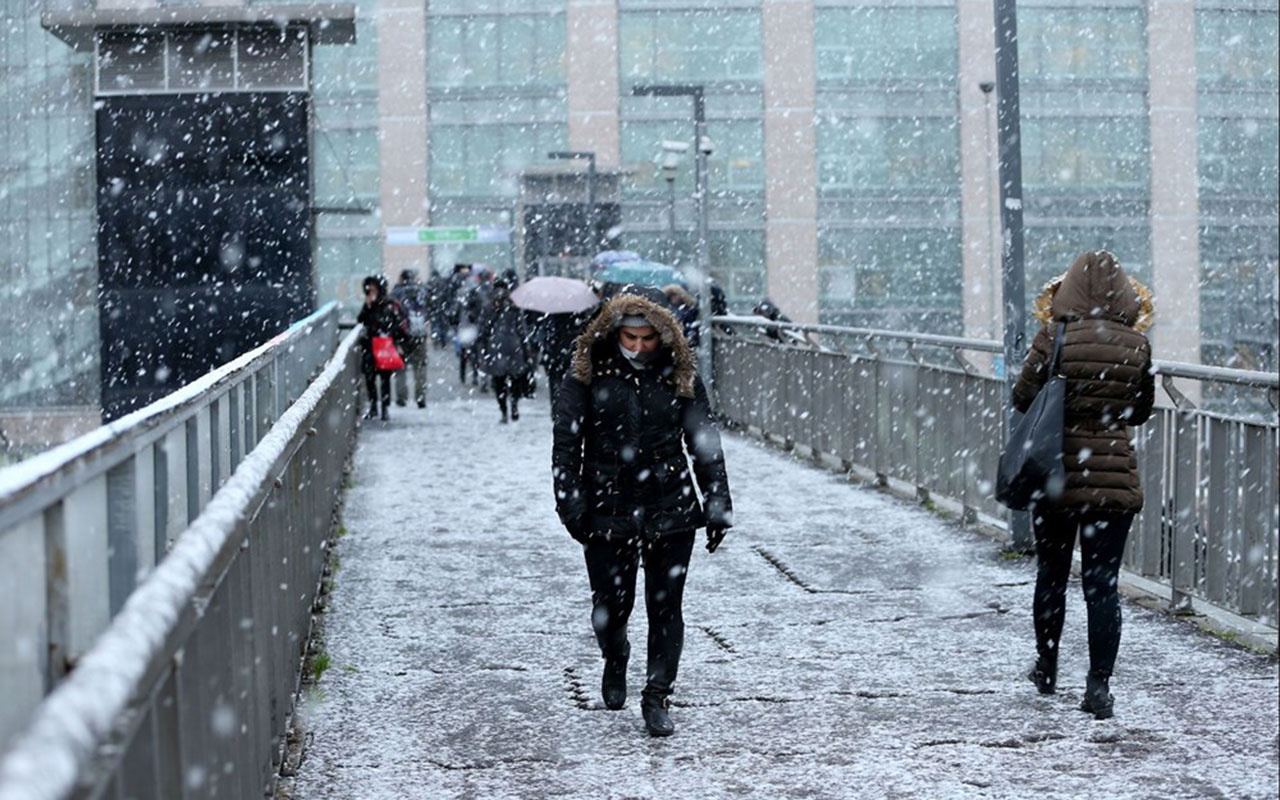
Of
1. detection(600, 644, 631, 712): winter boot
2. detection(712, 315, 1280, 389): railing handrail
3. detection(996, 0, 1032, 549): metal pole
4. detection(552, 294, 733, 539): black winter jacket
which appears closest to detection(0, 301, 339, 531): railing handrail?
detection(552, 294, 733, 539): black winter jacket

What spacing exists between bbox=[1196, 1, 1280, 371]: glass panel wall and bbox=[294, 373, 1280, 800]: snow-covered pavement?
4401 centimetres

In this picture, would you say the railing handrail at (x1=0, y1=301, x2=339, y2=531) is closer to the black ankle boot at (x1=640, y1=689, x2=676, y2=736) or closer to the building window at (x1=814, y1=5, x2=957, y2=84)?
the black ankle boot at (x1=640, y1=689, x2=676, y2=736)

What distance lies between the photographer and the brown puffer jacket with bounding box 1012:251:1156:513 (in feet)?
22.5

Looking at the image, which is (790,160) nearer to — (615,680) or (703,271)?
(703,271)

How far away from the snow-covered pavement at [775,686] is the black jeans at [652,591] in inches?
10.5

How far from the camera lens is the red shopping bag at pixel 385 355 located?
21438mm

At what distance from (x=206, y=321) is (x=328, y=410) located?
13.7 meters

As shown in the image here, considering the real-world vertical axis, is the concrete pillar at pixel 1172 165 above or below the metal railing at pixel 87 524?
above

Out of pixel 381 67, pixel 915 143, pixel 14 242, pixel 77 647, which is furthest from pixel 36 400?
pixel 77 647

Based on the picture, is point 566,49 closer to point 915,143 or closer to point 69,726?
point 915,143

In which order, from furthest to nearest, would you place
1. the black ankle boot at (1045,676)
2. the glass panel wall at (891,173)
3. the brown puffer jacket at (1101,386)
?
the glass panel wall at (891,173), the black ankle boot at (1045,676), the brown puffer jacket at (1101,386)

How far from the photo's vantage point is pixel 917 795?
5902 millimetres

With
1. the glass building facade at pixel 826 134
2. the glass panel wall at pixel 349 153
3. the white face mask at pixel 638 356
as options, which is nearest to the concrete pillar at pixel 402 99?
the glass building facade at pixel 826 134

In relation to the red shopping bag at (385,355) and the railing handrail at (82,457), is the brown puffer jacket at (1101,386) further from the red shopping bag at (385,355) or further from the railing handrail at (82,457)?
the red shopping bag at (385,355)
